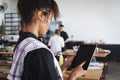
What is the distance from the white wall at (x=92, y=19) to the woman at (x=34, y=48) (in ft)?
31.7

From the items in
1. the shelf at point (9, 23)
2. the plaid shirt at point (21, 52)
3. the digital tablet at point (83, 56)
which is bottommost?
the shelf at point (9, 23)

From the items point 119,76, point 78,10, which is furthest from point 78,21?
point 119,76

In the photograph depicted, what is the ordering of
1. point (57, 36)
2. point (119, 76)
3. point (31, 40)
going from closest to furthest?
point (31, 40)
point (57, 36)
point (119, 76)

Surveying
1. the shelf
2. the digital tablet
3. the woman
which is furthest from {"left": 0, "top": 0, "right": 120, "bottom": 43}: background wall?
the woman

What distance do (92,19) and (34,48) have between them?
10250mm

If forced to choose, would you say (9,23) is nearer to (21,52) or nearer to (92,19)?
(92,19)

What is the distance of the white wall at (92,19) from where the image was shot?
11.0 metres

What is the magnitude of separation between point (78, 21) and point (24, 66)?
10.3 meters

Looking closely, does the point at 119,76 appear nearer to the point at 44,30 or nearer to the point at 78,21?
the point at 78,21

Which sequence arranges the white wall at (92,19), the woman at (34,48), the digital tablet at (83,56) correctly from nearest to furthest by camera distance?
the woman at (34,48) → the digital tablet at (83,56) → the white wall at (92,19)

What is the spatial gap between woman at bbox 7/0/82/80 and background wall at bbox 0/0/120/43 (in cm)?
965

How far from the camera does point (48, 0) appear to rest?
1.24 m

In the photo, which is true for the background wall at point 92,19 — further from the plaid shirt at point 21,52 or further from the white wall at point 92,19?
the plaid shirt at point 21,52

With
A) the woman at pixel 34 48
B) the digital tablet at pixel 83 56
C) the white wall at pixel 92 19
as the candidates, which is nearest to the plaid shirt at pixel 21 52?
the woman at pixel 34 48
